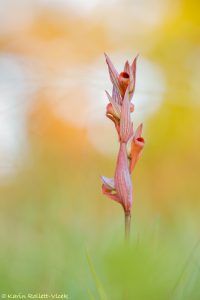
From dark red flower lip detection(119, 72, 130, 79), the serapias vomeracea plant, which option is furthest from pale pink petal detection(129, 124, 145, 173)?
dark red flower lip detection(119, 72, 130, 79)

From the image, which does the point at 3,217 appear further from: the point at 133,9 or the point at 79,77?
the point at 133,9

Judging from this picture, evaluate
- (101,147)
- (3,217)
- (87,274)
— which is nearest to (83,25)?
(101,147)

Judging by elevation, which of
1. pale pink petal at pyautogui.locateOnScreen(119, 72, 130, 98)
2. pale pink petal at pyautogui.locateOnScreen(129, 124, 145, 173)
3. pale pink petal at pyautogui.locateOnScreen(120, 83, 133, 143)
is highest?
pale pink petal at pyautogui.locateOnScreen(119, 72, 130, 98)

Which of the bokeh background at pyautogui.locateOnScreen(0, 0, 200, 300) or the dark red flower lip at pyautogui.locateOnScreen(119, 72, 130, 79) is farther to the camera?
the dark red flower lip at pyautogui.locateOnScreen(119, 72, 130, 79)

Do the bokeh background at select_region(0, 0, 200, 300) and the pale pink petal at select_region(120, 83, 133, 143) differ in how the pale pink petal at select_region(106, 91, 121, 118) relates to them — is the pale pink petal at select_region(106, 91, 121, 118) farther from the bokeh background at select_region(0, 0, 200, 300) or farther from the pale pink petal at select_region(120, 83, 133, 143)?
the bokeh background at select_region(0, 0, 200, 300)

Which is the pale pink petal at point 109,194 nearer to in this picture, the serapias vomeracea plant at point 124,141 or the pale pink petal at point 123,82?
the serapias vomeracea plant at point 124,141

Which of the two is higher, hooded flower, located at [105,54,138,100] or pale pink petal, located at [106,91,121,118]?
hooded flower, located at [105,54,138,100]
